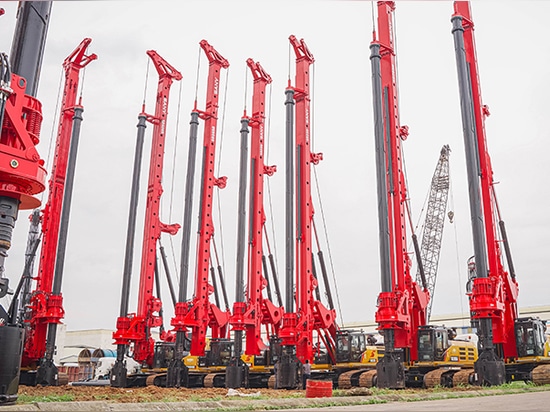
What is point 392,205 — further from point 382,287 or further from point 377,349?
point 377,349

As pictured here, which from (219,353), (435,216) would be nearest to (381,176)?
(219,353)

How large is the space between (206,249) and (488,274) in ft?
36.8

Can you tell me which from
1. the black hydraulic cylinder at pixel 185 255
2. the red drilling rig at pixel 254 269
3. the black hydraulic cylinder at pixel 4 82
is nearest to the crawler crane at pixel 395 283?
the red drilling rig at pixel 254 269

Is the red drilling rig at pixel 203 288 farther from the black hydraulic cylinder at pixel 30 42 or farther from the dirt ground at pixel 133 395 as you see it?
the black hydraulic cylinder at pixel 30 42

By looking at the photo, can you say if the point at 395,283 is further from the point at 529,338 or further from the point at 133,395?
the point at 133,395

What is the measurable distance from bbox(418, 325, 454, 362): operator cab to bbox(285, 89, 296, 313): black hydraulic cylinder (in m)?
4.91

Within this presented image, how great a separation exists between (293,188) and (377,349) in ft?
24.3

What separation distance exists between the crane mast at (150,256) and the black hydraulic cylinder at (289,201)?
22.6 ft

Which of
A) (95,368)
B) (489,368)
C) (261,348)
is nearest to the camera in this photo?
(489,368)

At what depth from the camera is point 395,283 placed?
18781mm

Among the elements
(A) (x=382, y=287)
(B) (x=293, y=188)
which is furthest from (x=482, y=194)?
(B) (x=293, y=188)

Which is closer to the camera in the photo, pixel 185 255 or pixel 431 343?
pixel 431 343

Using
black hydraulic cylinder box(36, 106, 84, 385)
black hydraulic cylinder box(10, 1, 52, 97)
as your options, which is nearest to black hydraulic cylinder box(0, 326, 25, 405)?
black hydraulic cylinder box(10, 1, 52, 97)

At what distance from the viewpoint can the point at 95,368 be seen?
36.1m
